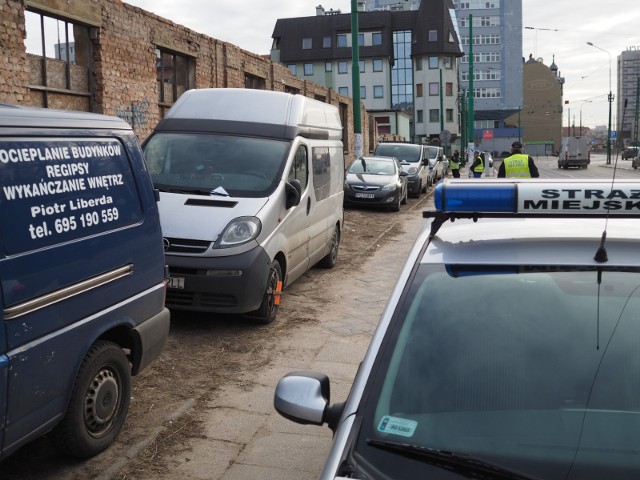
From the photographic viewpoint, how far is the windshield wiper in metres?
2.12

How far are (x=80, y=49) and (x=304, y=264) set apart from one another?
7524 millimetres

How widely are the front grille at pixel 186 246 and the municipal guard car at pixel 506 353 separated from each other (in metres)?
4.56

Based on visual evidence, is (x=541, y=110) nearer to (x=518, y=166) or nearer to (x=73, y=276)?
(x=518, y=166)

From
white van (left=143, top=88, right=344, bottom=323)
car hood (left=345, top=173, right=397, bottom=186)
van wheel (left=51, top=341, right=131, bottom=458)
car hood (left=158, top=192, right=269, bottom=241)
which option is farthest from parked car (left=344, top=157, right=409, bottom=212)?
van wheel (left=51, top=341, right=131, bottom=458)

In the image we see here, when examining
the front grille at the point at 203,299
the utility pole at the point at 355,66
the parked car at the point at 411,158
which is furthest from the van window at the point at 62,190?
the parked car at the point at 411,158

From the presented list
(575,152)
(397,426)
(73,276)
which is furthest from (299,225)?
(575,152)

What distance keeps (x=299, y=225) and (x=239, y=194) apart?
108 cm

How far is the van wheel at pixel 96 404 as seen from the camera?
4211mm

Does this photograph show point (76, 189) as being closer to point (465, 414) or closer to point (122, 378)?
point (122, 378)

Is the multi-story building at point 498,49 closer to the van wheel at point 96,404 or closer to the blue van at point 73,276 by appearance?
the blue van at point 73,276

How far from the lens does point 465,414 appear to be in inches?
95.0

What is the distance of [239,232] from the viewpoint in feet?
24.5

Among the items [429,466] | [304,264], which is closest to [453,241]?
[429,466]

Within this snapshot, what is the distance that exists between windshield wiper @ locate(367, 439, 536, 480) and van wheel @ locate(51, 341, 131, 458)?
8.01ft
